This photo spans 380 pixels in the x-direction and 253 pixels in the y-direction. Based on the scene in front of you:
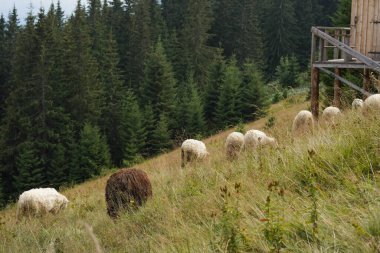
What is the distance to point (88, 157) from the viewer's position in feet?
126

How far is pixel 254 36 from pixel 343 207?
6039 centimetres

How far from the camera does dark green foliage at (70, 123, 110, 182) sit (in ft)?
126

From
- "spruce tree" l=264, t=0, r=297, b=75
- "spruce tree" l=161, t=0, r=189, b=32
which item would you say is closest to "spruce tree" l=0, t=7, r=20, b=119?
"spruce tree" l=161, t=0, r=189, b=32

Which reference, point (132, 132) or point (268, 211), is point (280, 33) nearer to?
point (132, 132)

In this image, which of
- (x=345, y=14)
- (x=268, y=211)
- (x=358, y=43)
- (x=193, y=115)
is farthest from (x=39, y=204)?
(x=193, y=115)

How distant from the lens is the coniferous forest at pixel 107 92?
129ft

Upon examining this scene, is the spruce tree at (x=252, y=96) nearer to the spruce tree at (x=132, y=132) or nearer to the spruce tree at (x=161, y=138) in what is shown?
the spruce tree at (x=161, y=138)

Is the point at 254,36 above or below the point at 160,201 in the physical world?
above

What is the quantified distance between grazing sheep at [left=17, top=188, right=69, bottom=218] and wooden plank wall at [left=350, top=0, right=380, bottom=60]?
10.5 m

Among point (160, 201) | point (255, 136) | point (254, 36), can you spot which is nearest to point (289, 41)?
point (254, 36)

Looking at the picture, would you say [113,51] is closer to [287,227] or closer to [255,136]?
[255,136]

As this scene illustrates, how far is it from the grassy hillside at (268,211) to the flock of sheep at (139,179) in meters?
0.36

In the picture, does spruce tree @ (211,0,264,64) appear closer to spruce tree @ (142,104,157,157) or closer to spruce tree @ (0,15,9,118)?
spruce tree @ (142,104,157,157)

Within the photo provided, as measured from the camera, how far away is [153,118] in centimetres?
4556
